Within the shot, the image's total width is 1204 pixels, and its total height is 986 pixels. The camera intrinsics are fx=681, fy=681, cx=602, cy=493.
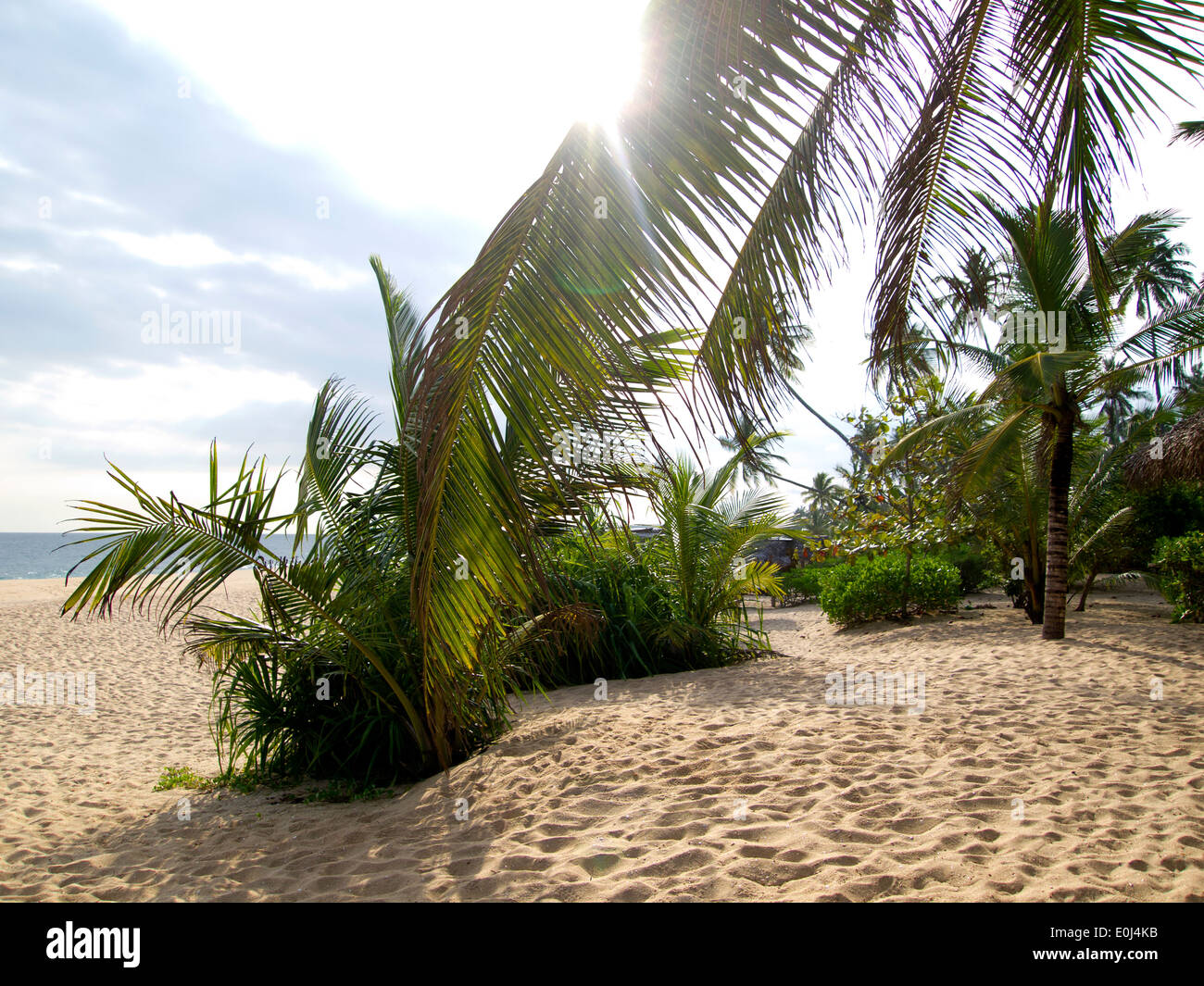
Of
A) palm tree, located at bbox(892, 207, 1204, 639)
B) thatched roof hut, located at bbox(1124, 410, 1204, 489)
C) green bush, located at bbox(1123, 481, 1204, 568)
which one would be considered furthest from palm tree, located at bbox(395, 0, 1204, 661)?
green bush, located at bbox(1123, 481, 1204, 568)

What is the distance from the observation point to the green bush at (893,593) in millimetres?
12180

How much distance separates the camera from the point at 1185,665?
21.4 feet

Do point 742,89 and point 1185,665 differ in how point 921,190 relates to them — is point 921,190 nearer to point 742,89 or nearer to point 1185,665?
point 742,89

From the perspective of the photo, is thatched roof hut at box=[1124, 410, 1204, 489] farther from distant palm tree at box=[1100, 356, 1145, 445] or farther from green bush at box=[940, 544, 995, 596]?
distant palm tree at box=[1100, 356, 1145, 445]

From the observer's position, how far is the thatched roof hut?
28.2 feet

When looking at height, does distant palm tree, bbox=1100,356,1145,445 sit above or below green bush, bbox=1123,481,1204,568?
above

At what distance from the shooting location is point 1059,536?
344 inches

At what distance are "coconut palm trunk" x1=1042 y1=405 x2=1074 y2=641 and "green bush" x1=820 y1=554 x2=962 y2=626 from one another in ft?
11.1

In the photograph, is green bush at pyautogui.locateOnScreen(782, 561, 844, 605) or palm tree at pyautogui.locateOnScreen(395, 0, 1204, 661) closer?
palm tree at pyautogui.locateOnScreen(395, 0, 1204, 661)

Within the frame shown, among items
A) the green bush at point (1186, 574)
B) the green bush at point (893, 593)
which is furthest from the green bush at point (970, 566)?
the green bush at point (1186, 574)

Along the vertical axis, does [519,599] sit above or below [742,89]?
below

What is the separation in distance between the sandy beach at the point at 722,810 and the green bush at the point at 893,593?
5187 millimetres

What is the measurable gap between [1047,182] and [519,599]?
119 inches
